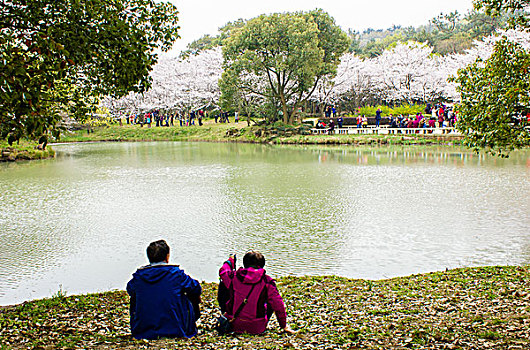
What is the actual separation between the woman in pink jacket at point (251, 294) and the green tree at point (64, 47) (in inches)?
81.2

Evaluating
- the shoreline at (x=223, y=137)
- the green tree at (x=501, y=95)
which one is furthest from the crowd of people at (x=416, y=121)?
the green tree at (x=501, y=95)

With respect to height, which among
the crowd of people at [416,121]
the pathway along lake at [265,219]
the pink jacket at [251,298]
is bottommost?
the pathway along lake at [265,219]

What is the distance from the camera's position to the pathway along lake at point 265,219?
8859mm

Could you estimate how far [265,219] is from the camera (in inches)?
488

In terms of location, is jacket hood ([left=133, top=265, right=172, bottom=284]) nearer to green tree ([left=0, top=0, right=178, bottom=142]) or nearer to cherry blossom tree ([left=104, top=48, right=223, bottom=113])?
green tree ([left=0, top=0, right=178, bottom=142])

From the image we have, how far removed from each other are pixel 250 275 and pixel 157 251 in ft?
2.66

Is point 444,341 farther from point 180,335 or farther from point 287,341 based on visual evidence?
point 180,335

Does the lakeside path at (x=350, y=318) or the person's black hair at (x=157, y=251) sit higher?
the person's black hair at (x=157, y=251)

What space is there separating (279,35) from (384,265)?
1171 inches

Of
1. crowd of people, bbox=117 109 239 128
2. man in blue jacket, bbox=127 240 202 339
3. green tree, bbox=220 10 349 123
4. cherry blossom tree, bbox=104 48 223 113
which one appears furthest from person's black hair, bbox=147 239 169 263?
cherry blossom tree, bbox=104 48 223 113

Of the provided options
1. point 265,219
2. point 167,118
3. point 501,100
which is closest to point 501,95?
point 501,100

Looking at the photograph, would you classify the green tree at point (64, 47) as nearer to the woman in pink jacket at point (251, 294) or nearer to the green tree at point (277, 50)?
the woman in pink jacket at point (251, 294)

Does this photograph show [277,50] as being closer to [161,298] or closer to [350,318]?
[350,318]

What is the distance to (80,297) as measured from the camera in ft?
20.3
